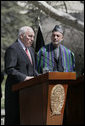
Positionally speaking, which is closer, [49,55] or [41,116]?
[41,116]

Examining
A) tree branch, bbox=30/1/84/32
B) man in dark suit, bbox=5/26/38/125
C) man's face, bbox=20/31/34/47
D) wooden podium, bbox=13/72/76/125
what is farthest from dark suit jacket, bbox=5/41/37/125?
tree branch, bbox=30/1/84/32

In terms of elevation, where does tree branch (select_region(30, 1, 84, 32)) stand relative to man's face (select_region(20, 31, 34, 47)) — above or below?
above

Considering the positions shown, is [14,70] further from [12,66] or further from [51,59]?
[51,59]

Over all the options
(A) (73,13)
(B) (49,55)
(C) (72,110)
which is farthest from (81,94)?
(A) (73,13)

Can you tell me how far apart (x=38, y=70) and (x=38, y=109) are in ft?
2.76

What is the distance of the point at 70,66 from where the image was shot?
451 cm

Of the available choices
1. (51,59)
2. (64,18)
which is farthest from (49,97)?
(64,18)

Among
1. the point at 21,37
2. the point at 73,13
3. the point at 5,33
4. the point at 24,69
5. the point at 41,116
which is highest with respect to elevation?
the point at 5,33

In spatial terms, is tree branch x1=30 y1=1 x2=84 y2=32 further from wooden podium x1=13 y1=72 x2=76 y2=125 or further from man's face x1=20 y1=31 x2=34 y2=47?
wooden podium x1=13 y1=72 x2=76 y2=125

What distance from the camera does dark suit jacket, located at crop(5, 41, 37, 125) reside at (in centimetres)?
460

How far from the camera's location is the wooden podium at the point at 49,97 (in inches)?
147

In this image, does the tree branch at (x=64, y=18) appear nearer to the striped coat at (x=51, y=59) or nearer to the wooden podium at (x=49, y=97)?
the striped coat at (x=51, y=59)

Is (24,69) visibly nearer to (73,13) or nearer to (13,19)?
(73,13)

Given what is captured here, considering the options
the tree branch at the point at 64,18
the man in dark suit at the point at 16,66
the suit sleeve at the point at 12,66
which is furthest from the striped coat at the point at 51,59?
the tree branch at the point at 64,18
